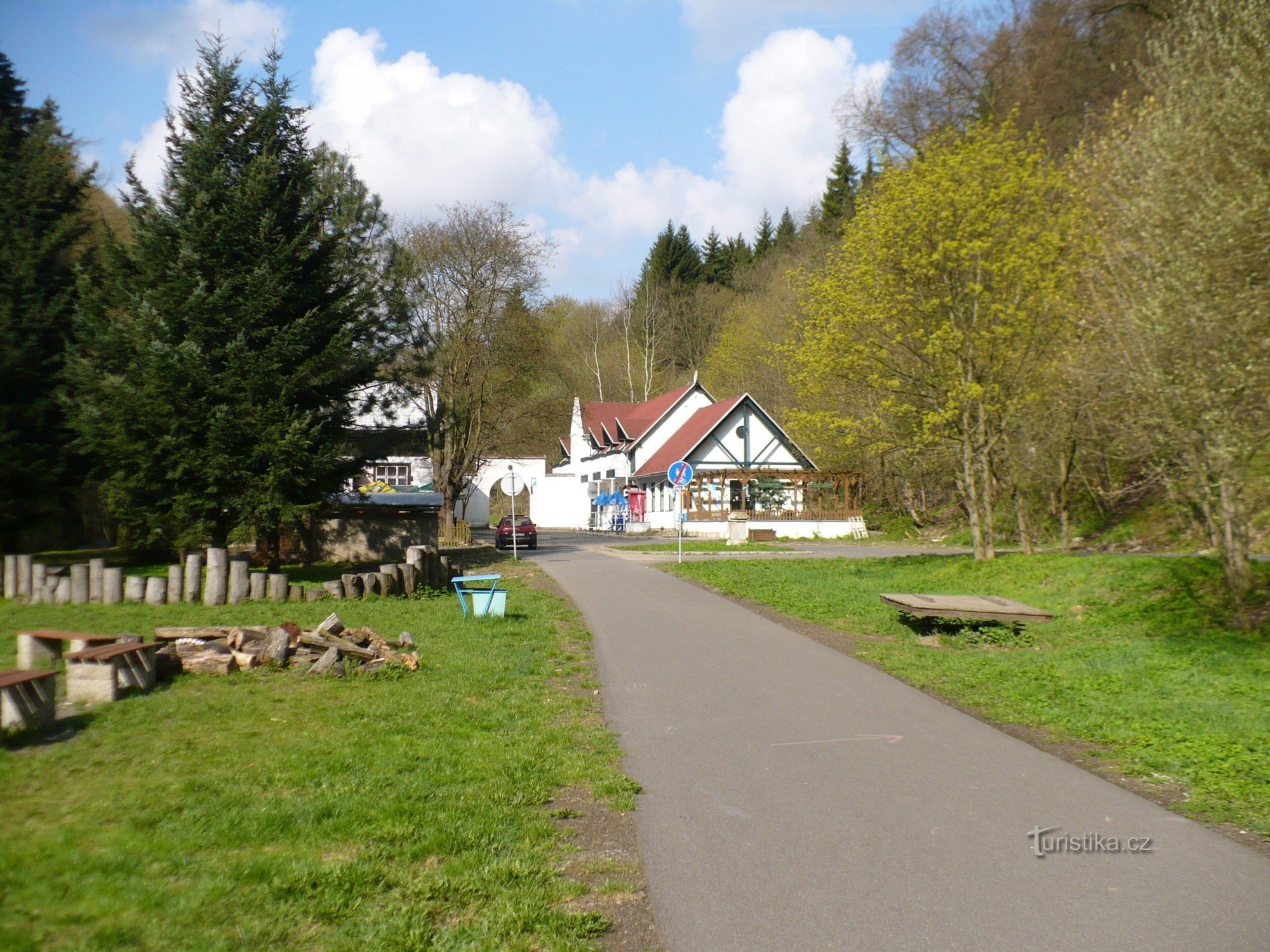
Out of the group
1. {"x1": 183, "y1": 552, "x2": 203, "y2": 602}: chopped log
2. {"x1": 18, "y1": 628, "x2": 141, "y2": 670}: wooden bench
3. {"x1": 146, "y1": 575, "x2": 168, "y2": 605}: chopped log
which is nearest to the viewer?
{"x1": 18, "y1": 628, "x2": 141, "y2": 670}: wooden bench

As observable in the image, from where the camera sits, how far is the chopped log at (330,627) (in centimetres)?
1041

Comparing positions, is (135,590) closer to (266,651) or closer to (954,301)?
(266,651)

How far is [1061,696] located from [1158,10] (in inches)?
1135

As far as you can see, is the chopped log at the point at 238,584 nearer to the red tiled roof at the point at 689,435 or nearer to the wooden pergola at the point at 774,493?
the wooden pergola at the point at 774,493

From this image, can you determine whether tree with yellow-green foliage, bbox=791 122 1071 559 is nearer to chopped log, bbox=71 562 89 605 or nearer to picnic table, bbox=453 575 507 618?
picnic table, bbox=453 575 507 618

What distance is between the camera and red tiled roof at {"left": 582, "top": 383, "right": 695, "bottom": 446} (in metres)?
58.7

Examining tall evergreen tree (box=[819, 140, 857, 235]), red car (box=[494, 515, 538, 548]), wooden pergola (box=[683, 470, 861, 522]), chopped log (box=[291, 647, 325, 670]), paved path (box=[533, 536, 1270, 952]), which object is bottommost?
paved path (box=[533, 536, 1270, 952])

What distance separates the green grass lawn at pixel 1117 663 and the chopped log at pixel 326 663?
6.08m

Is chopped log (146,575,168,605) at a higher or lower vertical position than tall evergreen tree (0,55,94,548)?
lower

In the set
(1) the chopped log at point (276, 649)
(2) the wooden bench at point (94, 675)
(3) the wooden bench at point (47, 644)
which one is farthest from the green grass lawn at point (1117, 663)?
(3) the wooden bench at point (47, 644)

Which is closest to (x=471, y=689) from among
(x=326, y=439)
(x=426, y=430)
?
(x=326, y=439)

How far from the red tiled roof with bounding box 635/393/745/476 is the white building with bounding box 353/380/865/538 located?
0.08 meters

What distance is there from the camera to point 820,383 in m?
22.1

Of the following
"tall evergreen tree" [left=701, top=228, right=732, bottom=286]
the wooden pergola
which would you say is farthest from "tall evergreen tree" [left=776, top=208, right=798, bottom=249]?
the wooden pergola
